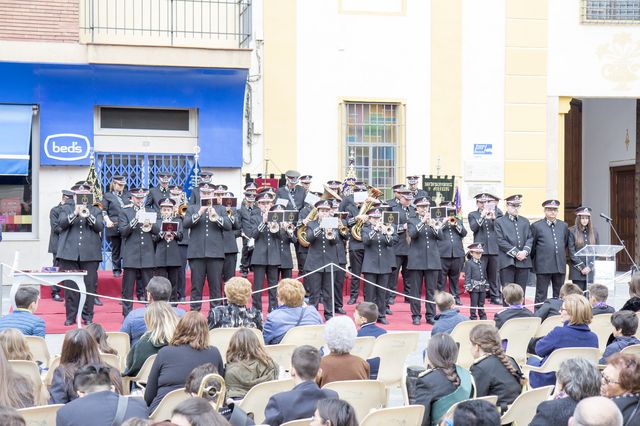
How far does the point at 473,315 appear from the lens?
14312 mm

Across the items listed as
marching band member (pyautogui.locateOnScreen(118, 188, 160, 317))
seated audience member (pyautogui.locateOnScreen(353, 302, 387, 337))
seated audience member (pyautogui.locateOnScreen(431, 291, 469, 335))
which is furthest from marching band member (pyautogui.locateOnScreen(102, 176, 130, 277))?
seated audience member (pyautogui.locateOnScreen(353, 302, 387, 337))

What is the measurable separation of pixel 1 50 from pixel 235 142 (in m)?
4.39

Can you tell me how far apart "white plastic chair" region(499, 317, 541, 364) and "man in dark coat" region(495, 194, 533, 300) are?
5665mm

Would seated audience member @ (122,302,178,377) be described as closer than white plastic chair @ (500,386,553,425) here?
No

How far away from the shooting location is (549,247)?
15094 mm

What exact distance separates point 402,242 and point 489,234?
1410mm

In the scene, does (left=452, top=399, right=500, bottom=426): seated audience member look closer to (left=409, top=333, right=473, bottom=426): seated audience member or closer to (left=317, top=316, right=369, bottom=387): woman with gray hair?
(left=409, top=333, right=473, bottom=426): seated audience member

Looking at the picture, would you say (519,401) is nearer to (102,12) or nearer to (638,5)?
(102,12)

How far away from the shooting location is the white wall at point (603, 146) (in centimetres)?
2281

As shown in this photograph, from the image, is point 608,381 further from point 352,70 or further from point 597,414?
point 352,70

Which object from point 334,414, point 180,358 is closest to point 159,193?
→ point 180,358

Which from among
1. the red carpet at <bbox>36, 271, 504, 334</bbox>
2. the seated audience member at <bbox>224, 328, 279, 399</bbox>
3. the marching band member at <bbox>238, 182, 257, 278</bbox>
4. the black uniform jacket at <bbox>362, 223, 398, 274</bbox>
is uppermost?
the marching band member at <bbox>238, 182, 257, 278</bbox>

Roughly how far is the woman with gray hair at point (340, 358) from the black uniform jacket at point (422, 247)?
7.33 m

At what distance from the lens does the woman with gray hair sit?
22.5 feet
